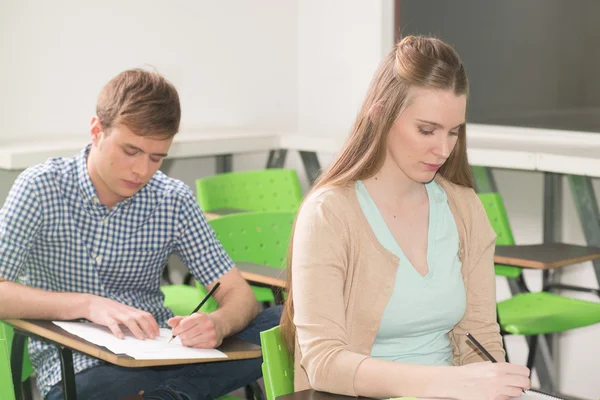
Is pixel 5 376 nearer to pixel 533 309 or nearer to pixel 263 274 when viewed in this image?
pixel 263 274

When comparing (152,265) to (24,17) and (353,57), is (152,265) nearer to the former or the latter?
(24,17)

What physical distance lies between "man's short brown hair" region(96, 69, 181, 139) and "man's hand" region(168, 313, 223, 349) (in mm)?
458

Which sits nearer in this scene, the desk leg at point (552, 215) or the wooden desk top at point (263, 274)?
the wooden desk top at point (263, 274)

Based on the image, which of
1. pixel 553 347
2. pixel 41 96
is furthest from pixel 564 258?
pixel 41 96

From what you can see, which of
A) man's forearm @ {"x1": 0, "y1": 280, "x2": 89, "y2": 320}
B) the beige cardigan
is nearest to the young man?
man's forearm @ {"x1": 0, "y1": 280, "x2": 89, "y2": 320}

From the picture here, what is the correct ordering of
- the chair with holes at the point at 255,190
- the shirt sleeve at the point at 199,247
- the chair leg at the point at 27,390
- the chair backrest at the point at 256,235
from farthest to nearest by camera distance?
the chair with holes at the point at 255,190 → the chair backrest at the point at 256,235 → the shirt sleeve at the point at 199,247 → the chair leg at the point at 27,390

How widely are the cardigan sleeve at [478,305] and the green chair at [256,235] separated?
38.5 inches

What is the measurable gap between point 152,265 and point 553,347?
A: 6.92 feet

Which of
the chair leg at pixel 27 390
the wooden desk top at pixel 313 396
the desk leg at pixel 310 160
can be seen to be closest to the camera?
Answer: the wooden desk top at pixel 313 396

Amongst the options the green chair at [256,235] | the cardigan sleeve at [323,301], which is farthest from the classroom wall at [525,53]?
the cardigan sleeve at [323,301]

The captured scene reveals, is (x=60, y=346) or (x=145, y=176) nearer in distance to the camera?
(x=60, y=346)

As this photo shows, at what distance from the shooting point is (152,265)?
2.22m

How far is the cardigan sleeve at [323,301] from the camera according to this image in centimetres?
Answer: 148

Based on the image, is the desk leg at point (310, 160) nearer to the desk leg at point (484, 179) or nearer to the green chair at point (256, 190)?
the green chair at point (256, 190)
